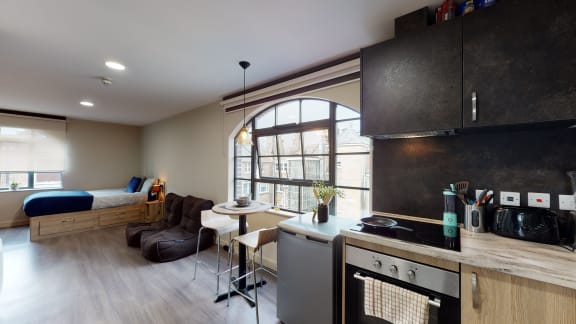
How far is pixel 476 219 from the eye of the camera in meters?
1.45

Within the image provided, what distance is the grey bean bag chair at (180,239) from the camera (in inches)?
124

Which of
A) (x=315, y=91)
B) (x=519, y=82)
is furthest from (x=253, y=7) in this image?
(x=519, y=82)

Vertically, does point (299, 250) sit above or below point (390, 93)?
below

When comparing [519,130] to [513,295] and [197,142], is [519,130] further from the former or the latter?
[197,142]

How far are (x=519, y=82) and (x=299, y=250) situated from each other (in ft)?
5.70

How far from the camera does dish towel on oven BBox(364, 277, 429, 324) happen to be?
3.83 ft

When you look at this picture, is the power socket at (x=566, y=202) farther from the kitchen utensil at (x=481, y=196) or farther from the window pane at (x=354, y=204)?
the window pane at (x=354, y=204)

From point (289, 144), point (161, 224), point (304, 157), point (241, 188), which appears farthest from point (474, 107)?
point (161, 224)

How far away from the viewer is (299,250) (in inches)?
70.3

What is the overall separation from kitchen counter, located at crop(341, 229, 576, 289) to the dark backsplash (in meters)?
0.33

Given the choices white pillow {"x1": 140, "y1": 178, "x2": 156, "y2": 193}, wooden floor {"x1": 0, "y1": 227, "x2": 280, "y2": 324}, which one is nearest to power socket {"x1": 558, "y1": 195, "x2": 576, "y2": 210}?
wooden floor {"x1": 0, "y1": 227, "x2": 280, "y2": 324}

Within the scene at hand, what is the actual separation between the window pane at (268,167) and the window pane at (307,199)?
55cm

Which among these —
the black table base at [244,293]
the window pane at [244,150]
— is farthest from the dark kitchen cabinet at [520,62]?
the window pane at [244,150]

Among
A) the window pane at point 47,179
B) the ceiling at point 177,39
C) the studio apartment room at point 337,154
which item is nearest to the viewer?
the studio apartment room at point 337,154
